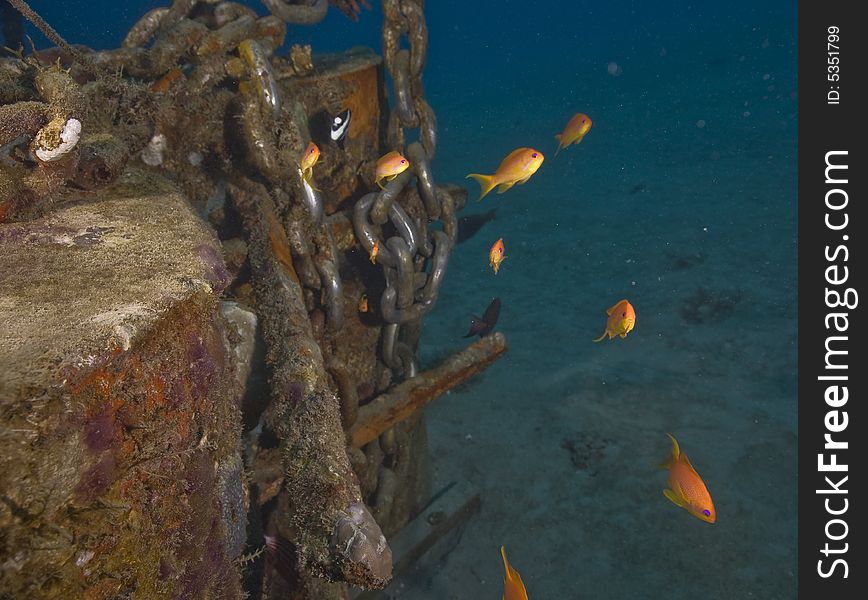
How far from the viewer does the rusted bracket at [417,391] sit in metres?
3.53

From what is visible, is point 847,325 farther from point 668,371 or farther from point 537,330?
point 537,330

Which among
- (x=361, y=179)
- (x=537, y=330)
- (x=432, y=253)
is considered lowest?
(x=537, y=330)

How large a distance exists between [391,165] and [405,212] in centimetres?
44

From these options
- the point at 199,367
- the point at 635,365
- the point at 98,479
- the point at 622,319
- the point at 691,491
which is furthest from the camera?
the point at 635,365

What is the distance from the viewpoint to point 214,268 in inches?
74.2

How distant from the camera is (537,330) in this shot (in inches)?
379

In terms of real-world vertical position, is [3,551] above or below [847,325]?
above

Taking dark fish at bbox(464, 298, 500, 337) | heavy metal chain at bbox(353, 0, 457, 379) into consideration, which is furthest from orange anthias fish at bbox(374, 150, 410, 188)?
dark fish at bbox(464, 298, 500, 337)

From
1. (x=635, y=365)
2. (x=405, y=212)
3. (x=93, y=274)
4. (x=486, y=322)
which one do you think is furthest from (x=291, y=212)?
(x=635, y=365)

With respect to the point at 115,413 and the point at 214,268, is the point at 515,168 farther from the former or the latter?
the point at 115,413

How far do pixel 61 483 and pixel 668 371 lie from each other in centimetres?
794

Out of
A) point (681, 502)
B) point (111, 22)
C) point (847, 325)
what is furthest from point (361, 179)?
point (111, 22)

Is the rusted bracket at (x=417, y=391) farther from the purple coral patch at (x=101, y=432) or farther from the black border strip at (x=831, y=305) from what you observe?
the black border strip at (x=831, y=305)

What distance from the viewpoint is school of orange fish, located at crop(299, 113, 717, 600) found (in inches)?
126
